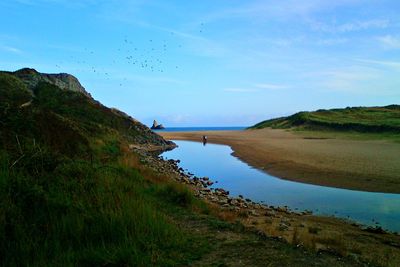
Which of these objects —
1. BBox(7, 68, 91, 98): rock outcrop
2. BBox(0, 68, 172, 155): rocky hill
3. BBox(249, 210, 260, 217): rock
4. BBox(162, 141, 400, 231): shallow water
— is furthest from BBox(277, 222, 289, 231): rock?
BBox(7, 68, 91, 98): rock outcrop

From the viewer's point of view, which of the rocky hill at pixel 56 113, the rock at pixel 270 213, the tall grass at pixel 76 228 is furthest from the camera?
the rock at pixel 270 213

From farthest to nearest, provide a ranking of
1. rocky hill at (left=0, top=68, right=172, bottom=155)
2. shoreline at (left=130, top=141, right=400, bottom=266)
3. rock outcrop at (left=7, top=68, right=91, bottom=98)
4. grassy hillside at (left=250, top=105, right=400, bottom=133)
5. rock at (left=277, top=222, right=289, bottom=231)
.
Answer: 1. grassy hillside at (left=250, top=105, right=400, bottom=133)
2. rock outcrop at (left=7, top=68, right=91, bottom=98)
3. rocky hill at (left=0, top=68, right=172, bottom=155)
4. rock at (left=277, top=222, right=289, bottom=231)
5. shoreline at (left=130, top=141, right=400, bottom=266)

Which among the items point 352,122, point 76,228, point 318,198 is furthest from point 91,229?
point 352,122

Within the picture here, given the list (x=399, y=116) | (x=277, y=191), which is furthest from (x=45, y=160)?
(x=399, y=116)

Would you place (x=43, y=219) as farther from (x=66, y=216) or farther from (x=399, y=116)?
(x=399, y=116)

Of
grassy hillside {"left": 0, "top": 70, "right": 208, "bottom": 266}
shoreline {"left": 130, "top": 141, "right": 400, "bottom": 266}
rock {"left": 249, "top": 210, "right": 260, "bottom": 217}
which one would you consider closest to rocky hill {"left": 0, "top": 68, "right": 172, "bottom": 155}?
grassy hillside {"left": 0, "top": 70, "right": 208, "bottom": 266}

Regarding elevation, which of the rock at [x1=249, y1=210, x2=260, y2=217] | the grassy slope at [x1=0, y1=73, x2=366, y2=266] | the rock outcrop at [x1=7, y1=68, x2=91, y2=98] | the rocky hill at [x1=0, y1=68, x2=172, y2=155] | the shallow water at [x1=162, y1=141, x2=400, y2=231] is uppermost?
the rock outcrop at [x1=7, y1=68, x2=91, y2=98]

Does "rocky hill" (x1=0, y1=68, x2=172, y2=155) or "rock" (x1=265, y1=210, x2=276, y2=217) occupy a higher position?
"rocky hill" (x1=0, y1=68, x2=172, y2=155)

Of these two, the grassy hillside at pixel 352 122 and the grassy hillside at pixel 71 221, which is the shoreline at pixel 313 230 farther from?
the grassy hillside at pixel 352 122

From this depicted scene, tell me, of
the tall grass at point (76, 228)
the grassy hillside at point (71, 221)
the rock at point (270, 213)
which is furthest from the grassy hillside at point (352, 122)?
the tall grass at point (76, 228)

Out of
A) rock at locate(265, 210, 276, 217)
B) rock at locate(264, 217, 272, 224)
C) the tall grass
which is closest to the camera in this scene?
the tall grass

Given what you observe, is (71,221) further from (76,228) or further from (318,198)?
(318,198)

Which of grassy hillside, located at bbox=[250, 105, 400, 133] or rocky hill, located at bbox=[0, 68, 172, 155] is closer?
rocky hill, located at bbox=[0, 68, 172, 155]

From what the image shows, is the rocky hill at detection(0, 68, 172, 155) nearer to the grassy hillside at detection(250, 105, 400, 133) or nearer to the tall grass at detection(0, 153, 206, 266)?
the tall grass at detection(0, 153, 206, 266)
